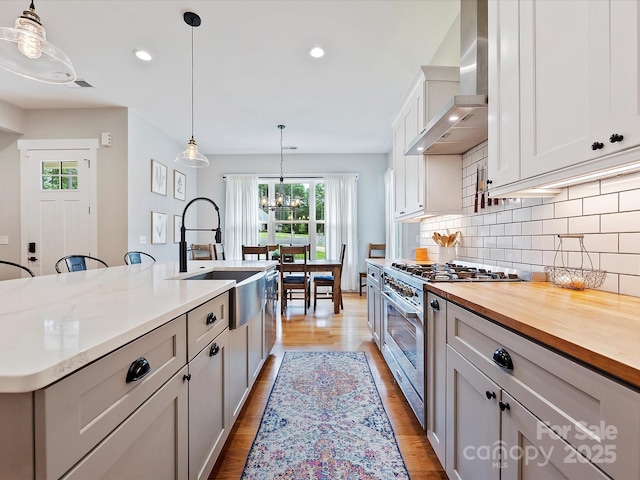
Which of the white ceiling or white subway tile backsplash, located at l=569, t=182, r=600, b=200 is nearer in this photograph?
white subway tile backsplash, located at l=569, t=182, r=600, b=200

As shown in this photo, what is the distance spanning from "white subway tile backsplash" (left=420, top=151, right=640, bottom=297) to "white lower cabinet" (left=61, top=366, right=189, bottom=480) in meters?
1.62

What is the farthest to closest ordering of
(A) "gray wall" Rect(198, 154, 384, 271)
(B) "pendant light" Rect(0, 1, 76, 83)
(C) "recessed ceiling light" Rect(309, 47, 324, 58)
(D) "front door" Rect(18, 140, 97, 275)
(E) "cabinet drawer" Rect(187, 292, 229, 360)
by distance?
(A) "gray wall" Rect(198, 154, 384, 271)
(D) "front door" Rect(18, 140, 97, 275)
(C) "recessed ceiling light" Rect(309, 47, 324, 58)
(B) "pendant light" Rect(0, 1, 76, 83)
(E) "cabinet drawer" Rect(187, 292, 229, 360)

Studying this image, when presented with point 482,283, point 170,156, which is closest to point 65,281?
point 482,283

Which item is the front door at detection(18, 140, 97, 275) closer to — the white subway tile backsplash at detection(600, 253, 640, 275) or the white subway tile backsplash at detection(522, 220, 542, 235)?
the white subway tile backsplash at detection(522, 220, 542, 235)

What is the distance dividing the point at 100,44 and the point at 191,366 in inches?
127

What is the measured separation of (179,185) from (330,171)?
2.90 metres

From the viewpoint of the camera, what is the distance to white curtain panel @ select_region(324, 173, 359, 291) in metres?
6.15

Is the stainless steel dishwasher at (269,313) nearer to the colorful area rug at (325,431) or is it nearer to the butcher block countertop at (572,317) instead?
the colorful area rug at (325,431)

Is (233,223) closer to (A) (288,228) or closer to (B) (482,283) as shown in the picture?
(A) (288,228)

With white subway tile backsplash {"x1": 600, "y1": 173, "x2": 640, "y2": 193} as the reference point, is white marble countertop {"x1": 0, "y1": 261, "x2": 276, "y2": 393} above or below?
below

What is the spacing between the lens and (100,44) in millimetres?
2773

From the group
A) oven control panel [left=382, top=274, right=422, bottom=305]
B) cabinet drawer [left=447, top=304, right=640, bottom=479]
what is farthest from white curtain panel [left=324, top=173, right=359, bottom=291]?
cabinet drawer [left=447, top=304, right=640, bottom=479]

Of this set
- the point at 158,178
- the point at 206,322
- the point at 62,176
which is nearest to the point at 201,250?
the point at 158,178

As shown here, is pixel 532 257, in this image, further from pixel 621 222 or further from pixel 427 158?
pixel 427 158
